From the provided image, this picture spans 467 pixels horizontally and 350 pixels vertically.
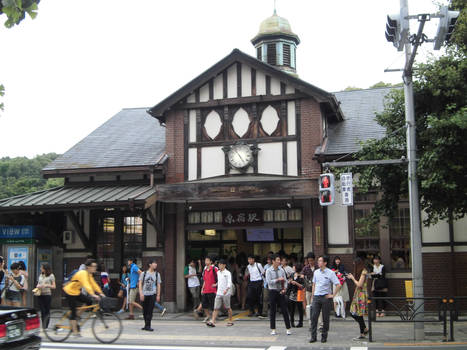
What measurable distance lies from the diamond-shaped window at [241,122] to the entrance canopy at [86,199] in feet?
11.4

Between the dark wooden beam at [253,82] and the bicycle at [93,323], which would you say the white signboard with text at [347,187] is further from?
the bicycle at [93,323]

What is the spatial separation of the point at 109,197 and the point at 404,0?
10758 millimetres

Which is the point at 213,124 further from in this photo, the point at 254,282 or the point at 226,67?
the point at 254,282

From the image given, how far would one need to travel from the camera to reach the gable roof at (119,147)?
1956cm

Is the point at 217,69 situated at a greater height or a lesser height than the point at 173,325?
greater

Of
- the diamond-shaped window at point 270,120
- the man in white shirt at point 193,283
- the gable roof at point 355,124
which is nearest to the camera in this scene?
the man in white shirt at point 193,283

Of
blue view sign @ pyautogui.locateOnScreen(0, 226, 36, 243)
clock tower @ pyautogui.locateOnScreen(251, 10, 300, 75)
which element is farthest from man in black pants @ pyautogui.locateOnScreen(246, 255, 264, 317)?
clock tower @ pyautogui.locateOnScreen(251, 10, 300, 75)

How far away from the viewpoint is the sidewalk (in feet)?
38.2

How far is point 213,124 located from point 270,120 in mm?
2013

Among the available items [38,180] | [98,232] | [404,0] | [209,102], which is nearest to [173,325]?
[98,232]

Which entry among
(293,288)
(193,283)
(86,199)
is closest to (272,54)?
(86,199)

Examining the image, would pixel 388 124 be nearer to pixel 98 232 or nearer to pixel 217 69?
pixel 217 69

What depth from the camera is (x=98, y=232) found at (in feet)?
65.7

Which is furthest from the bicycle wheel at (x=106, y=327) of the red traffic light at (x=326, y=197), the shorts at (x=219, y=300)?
the red traffic light at (x=326, y=197)
